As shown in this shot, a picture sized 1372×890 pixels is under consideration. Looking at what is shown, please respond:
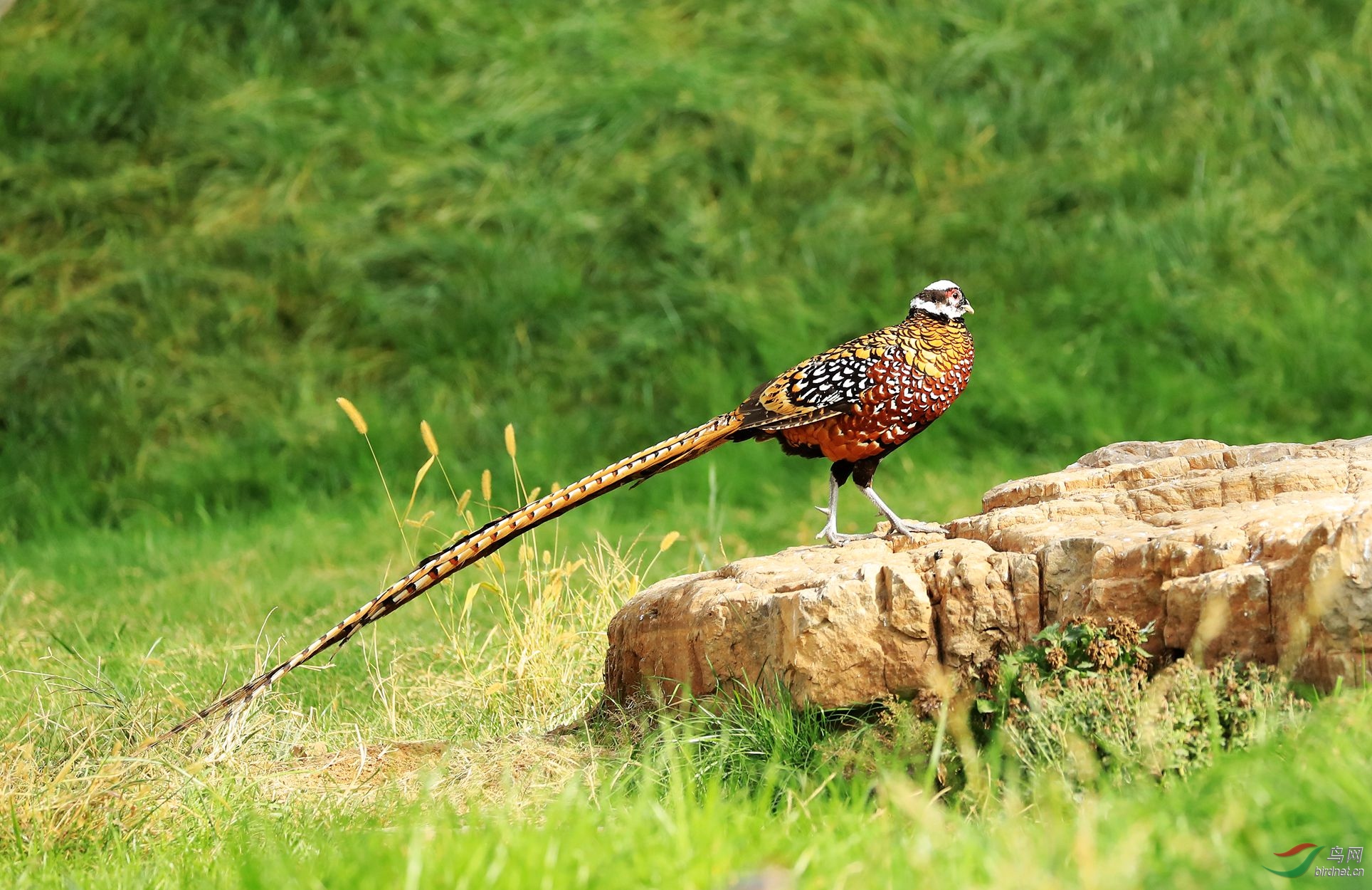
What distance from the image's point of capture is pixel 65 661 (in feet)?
22.0

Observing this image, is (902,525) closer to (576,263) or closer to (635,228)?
(576,263)

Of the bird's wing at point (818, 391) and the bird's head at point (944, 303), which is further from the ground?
the bird's head at point (944, 303)

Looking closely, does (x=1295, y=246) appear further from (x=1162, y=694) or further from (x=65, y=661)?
(x=65, y=661)

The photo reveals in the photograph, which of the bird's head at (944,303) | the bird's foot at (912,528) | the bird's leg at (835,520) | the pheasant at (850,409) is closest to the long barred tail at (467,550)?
the pheasant at (850,409)

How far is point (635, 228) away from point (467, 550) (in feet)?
27.8

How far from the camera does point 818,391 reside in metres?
5.61

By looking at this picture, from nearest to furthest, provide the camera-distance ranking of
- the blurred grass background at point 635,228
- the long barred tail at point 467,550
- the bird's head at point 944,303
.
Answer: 1. the long barred tail at point 467,550
2. the bird's head at point 944,303
3. the blurred grass background at point 635,228

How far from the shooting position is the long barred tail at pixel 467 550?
485cm

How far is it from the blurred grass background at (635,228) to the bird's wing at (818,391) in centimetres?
459

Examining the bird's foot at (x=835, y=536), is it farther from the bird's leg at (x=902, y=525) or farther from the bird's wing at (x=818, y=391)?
the bird's wing at (x=818, y=391)

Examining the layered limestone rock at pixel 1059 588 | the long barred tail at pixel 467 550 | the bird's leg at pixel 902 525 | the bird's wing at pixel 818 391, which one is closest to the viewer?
the layered limestone rock at pixel 1059 588

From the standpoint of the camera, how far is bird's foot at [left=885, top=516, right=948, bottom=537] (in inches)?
223

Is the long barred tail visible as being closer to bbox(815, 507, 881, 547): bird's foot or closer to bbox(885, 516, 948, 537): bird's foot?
bbox(815, 507, 881, 547): bird's foot

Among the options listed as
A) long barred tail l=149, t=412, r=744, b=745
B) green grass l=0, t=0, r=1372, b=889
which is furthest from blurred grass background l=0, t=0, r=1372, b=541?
long barred tail l=149, t=412, r=744, b=745
